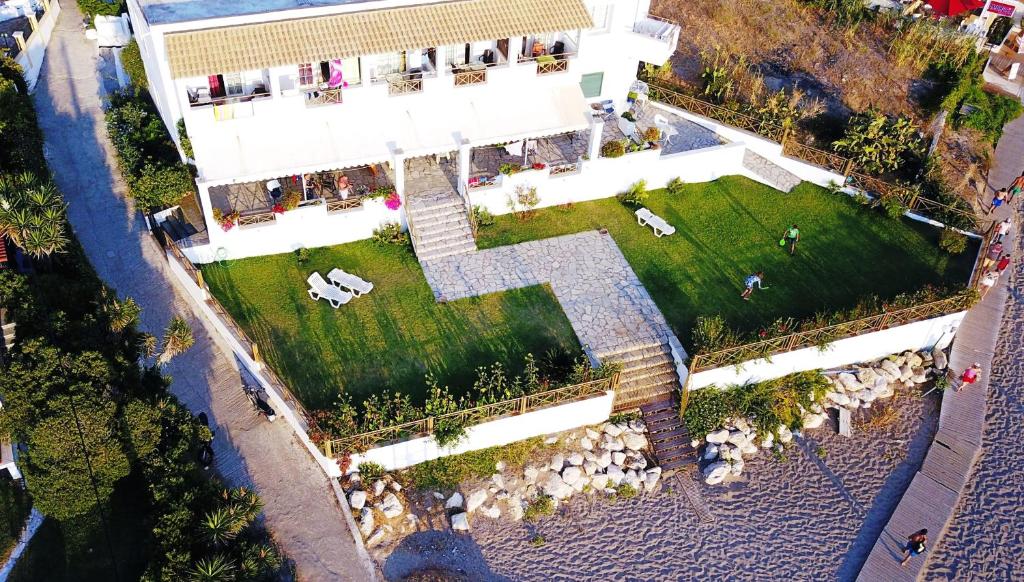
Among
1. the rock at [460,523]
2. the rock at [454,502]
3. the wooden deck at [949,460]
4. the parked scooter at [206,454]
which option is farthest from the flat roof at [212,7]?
the wooden deck at [949,460]

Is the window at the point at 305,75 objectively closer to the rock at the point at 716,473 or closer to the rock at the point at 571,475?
the rock at the point at 571,475

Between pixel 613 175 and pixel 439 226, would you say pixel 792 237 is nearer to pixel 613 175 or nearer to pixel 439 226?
pixel 613 175

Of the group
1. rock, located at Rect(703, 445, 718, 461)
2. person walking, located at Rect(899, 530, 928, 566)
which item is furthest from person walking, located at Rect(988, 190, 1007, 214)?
rock, located at Rect(703, 445, 718, 461)

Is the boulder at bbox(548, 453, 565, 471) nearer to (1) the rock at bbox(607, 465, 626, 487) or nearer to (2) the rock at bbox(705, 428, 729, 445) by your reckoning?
(1) the rock at bbox(607, 465, 626, 487)

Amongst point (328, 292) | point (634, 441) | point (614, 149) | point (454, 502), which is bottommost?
point (454, 502)

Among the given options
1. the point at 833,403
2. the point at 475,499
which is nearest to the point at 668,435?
the point at 833,403

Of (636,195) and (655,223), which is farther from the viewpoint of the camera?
(636,195)
